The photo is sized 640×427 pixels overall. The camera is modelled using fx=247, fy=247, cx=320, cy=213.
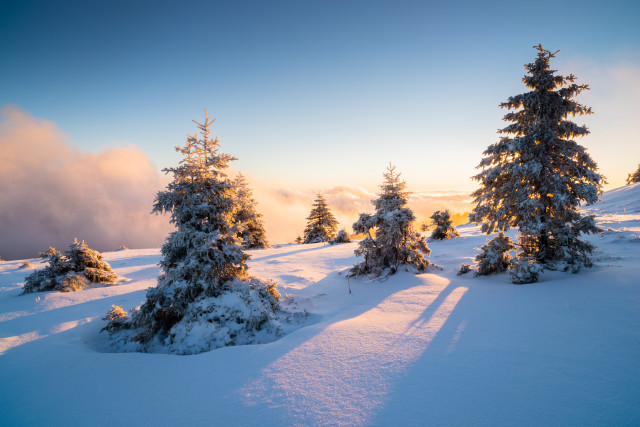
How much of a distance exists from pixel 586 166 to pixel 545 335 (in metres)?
6.62

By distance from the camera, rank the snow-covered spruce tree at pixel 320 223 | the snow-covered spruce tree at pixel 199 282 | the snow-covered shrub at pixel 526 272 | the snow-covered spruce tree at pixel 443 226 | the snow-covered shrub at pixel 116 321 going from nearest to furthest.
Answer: the snow-covered spruce tree at pixel 199 282
the snow-covered shrub at pixel 116 321
the snow-covered shrub at pixel 526 272
the snow-covered spruce tree at pixel 443 226
the snow-covered spruce tree at pixel 320 223

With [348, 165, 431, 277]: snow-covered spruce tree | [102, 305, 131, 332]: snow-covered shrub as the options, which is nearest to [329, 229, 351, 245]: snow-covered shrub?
[348, 165, 431, 277]: snow-covered spruce tree

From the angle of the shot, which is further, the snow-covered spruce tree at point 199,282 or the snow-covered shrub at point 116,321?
the snow-covered shrub at point 116,321

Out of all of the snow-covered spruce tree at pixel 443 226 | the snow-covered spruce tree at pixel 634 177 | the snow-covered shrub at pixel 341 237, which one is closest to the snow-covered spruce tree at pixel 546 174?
the snow-covered spruce tree at pixel 443 226

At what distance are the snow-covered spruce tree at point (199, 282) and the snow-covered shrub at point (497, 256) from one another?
7401 millimetres

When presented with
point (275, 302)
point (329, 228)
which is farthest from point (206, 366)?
point (329, 228)

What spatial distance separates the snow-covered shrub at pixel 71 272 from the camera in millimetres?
Result: 8711

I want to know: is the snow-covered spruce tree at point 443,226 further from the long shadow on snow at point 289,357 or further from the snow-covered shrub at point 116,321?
the snow-covered shrub at point 116,321

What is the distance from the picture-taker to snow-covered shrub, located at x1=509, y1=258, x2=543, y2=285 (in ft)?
24.1

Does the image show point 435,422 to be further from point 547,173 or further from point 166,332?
point 547,173

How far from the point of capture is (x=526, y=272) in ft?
24.2

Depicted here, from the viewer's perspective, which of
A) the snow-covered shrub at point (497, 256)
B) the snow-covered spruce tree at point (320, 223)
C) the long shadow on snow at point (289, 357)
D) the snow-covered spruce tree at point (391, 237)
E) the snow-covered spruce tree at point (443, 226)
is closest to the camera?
the long shadow on snow at point (289, 357)

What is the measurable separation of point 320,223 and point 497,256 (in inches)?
893

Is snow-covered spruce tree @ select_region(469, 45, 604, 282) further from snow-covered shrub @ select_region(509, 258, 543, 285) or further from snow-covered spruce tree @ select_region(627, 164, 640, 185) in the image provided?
snow-covered spruce tree @ select_region(627, 164, 640, 185)
